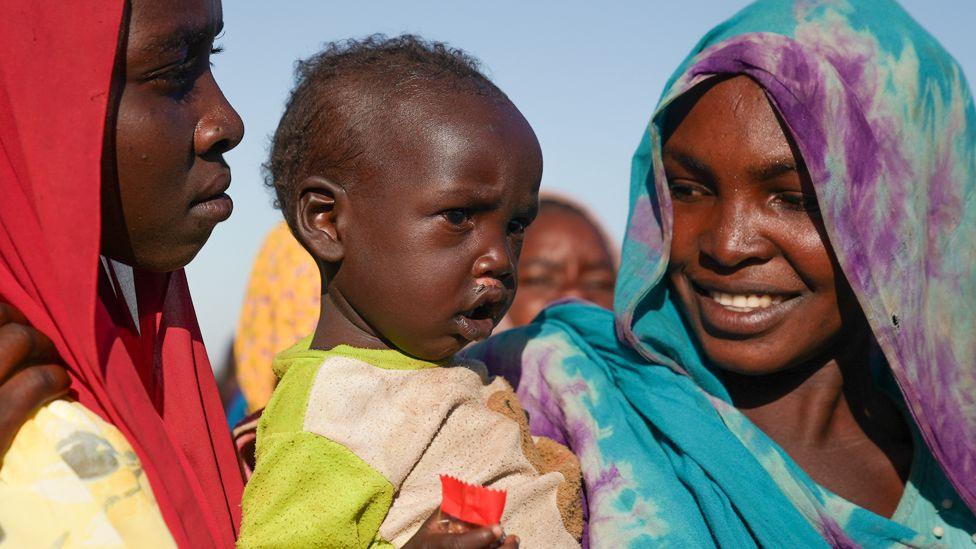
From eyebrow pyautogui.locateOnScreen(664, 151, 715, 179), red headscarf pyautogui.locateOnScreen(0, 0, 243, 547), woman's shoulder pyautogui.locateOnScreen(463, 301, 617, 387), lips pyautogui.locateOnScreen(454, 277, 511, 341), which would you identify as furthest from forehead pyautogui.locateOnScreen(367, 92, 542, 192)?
red headscarf pyautogui.locateOnScreen(0, 0, 243, 547)

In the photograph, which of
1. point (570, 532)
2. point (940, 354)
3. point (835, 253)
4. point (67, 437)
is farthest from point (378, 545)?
point (940, 354)

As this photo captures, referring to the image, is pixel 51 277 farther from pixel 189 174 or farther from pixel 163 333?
pixel 163 333

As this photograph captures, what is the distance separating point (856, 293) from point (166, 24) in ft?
6.19

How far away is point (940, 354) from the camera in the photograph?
3.21 meters

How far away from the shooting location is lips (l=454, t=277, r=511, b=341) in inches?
107

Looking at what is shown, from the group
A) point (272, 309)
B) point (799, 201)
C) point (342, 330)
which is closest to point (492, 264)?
point (342, 330)

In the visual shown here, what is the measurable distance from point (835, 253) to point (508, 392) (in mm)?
953

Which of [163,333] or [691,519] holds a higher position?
[163,333]

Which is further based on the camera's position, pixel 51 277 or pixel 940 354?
pixel 940 354

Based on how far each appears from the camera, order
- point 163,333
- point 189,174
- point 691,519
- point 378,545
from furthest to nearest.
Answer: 1. point 691,519
2. point 163,333
3. point 378,545
4. point 189,174

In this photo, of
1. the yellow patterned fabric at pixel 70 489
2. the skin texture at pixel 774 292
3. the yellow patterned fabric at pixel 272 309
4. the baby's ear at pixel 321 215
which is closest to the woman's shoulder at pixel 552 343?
the skin texture at pixel 774 292

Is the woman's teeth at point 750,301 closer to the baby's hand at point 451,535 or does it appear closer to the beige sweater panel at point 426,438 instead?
the beige sweater panel at point 426,438

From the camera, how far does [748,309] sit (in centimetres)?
313

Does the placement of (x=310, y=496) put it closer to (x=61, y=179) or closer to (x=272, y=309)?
(x=61, y=179)
